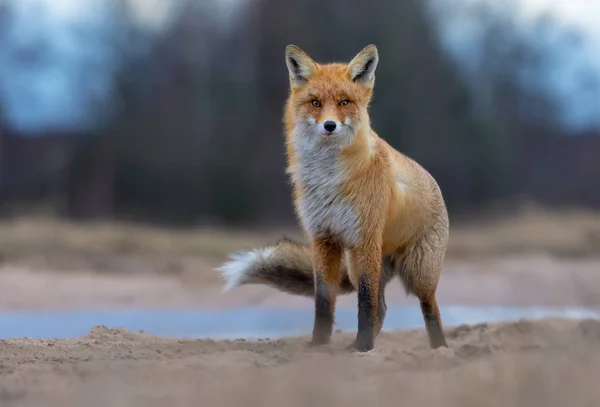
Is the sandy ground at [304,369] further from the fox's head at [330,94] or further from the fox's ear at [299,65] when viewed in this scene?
the fox's ear at [299,65]

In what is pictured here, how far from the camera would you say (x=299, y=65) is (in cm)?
750

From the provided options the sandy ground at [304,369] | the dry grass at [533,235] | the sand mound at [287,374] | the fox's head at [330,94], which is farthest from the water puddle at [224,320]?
the dry grass at [533,235]

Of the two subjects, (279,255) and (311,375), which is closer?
(311,375)

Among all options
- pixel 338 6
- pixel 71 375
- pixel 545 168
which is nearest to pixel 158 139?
pixel 338 6

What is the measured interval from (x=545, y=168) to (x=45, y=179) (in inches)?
751

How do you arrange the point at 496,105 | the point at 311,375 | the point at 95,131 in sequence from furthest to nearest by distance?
1. the point at 496,105
2. the point at 95,131
3. the point at 311,375

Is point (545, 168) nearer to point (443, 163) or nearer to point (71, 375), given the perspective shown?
point (443, 163)

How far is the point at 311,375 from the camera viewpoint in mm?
5051

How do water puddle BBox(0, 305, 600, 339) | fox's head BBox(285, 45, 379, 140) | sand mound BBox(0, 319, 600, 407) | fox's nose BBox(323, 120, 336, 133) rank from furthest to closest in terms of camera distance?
water puddle BBox(0, 305, 600, 339), fox's head BBox(285, 45, 379, 140), fox's nose BBox(323, 120, 336, 133), sand mound BBox(0, 319, 600, 407)

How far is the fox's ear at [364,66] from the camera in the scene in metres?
7.44

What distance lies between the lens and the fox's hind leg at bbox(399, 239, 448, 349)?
792 centimetres

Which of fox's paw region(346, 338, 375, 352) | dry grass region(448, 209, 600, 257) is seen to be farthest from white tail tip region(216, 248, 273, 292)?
dry grass region(448, 209, 600, 257)

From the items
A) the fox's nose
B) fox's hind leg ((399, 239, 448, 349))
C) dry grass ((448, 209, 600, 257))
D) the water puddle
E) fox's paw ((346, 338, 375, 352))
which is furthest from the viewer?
dry grass ((448, 209, 600, 257))

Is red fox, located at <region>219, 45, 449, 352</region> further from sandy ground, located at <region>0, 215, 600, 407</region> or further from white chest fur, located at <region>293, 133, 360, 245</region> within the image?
sandy ground, located at <region>0, 215, 600, 407</region>
